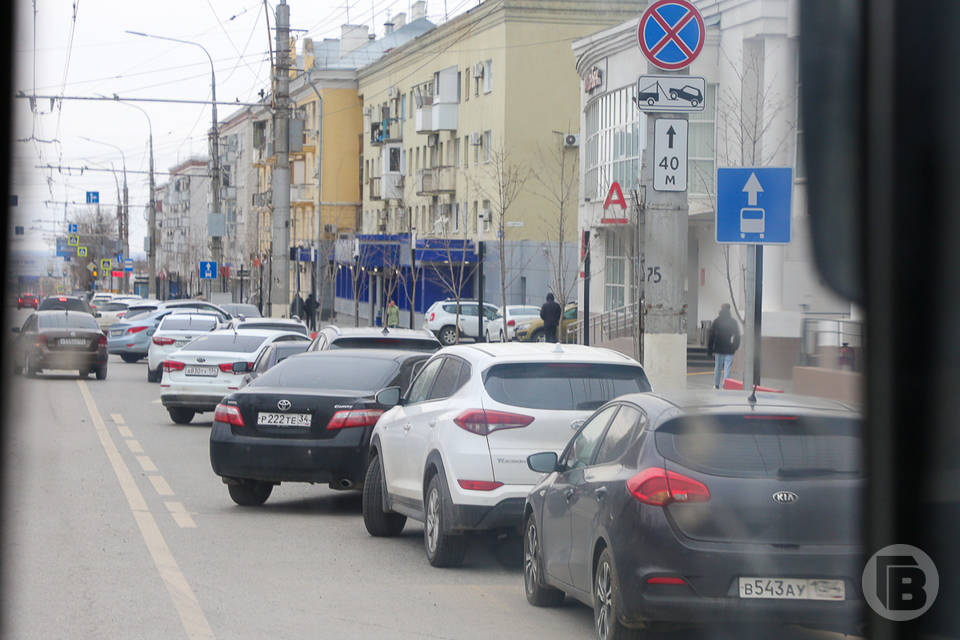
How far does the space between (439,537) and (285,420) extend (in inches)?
116

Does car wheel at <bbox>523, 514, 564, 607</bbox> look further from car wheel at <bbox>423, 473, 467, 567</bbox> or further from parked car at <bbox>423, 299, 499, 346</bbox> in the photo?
parked car at <bbox>423, 299, 499, 346</bbox>

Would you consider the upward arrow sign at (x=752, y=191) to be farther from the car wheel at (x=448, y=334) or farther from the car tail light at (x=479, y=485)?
the car wheel at (x=448, y=334)

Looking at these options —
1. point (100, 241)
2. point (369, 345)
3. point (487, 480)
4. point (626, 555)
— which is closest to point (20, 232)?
point (487, 480)

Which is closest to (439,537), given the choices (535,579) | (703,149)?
(535,579)

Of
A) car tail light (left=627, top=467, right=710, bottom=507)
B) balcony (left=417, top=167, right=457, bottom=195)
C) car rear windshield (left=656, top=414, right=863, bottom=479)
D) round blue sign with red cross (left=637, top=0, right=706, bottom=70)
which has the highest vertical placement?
balcony (left=417, top=167, right=457, bottom=195)

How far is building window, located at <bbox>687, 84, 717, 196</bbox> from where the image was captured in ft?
101

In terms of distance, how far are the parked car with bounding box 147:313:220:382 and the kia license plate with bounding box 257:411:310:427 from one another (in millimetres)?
19030

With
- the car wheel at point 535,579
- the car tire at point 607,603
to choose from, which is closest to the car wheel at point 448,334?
the car wheel at point 535,579

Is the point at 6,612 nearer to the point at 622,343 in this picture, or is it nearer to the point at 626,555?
the point at 626,555

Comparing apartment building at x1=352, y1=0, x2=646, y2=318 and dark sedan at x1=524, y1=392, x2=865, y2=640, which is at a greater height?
apartment building at x1=352, y1=0, x2=646, y2=318

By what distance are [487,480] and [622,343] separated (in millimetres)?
25440

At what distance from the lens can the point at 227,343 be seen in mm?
22891

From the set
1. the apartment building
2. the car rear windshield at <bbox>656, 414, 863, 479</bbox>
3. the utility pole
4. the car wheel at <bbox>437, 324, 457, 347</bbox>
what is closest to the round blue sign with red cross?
the car rear windshield at <bbox>656, 414, 863, 479</bbox>

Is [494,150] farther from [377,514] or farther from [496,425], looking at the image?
[496,425]
